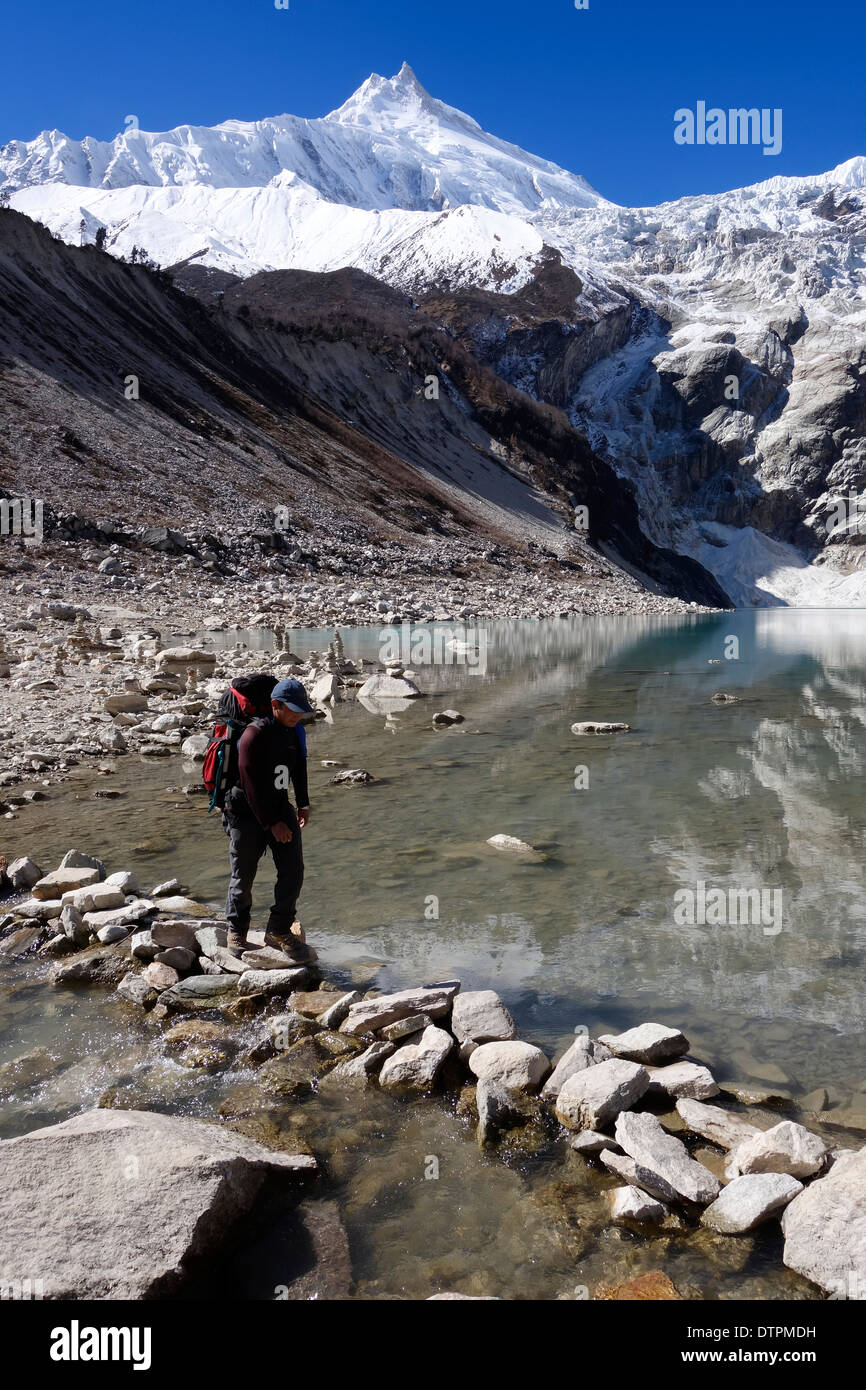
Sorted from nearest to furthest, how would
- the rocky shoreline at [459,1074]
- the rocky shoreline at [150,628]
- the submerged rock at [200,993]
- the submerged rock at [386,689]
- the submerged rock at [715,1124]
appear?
1. the rocky shoreline at [459,1074]
2. the submerged rock at [715,1124]
3. the submerged rock at [200,993]
4. the rocky shoreline at [150,628]
5. the submerged rock at [386,689]

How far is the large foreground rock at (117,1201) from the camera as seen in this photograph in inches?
116

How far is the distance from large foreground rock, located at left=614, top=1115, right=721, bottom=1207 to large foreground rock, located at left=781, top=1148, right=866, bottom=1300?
36 centimetres

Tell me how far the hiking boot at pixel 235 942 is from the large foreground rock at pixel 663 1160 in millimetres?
3179

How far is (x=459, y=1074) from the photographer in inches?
187

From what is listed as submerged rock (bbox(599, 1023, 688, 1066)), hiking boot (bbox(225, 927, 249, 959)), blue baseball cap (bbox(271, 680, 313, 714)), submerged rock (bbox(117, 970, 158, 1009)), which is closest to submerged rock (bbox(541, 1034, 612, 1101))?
submerged rock (bbox(599, 1023, 688, 1066))

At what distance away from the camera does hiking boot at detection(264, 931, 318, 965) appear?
6066 millimetres

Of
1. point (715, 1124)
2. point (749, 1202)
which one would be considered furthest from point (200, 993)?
point (749, 1202)

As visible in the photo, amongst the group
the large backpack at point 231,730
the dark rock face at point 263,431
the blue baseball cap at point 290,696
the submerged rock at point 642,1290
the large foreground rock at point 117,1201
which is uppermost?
the dark rock face at point 263,431

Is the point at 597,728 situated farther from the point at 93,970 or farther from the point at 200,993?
the point at 93,970

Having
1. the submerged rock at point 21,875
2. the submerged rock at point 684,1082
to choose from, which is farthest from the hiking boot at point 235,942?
the submerged rock at point 684,1082

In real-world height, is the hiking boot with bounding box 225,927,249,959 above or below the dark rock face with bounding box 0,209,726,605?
below

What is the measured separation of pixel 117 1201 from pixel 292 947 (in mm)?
3019

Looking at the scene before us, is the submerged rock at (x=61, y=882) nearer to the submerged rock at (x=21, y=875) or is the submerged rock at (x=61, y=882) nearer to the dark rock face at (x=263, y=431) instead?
the submerged rock at (x=21, y=875)

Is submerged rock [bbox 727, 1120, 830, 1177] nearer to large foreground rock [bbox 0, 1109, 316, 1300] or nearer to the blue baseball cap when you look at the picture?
large foreground rock [bbox 0, 1109, 316, 1300]
